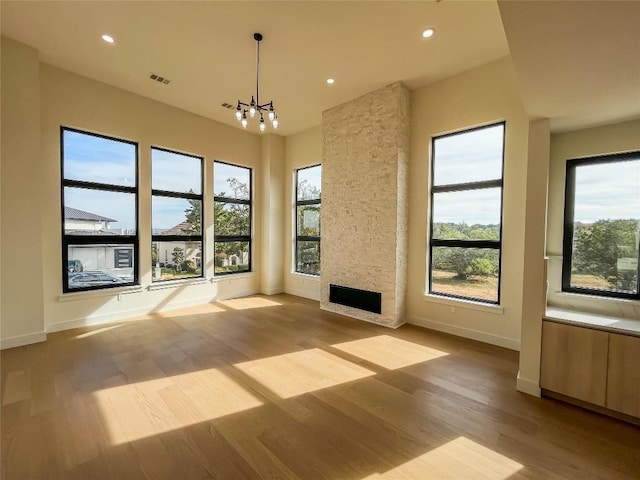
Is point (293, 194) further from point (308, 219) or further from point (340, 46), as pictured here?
point (340, 46)

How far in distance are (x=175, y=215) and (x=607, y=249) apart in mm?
6608

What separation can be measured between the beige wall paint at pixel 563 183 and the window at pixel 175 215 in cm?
596

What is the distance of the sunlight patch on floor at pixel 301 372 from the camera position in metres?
2.83

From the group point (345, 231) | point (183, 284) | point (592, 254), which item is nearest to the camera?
point (592, 254)

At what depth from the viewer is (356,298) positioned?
203 inches

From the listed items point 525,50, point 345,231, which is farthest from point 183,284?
point 525,50

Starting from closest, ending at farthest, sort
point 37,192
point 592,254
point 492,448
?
point 492,448 < point 592,254 < point 37,192

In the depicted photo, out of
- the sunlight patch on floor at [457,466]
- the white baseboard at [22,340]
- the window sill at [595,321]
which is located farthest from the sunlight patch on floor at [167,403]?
the window sill at [595,321]

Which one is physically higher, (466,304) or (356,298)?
(466,304)

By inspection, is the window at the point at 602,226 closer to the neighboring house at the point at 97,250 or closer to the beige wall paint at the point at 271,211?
the beige wall paint at the point at 271,211

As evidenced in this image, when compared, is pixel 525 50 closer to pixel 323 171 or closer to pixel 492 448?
pixel 492 448

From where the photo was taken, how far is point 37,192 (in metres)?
3.83

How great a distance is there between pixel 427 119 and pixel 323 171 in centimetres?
209

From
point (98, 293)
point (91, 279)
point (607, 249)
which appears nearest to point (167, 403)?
point (98, 293)
